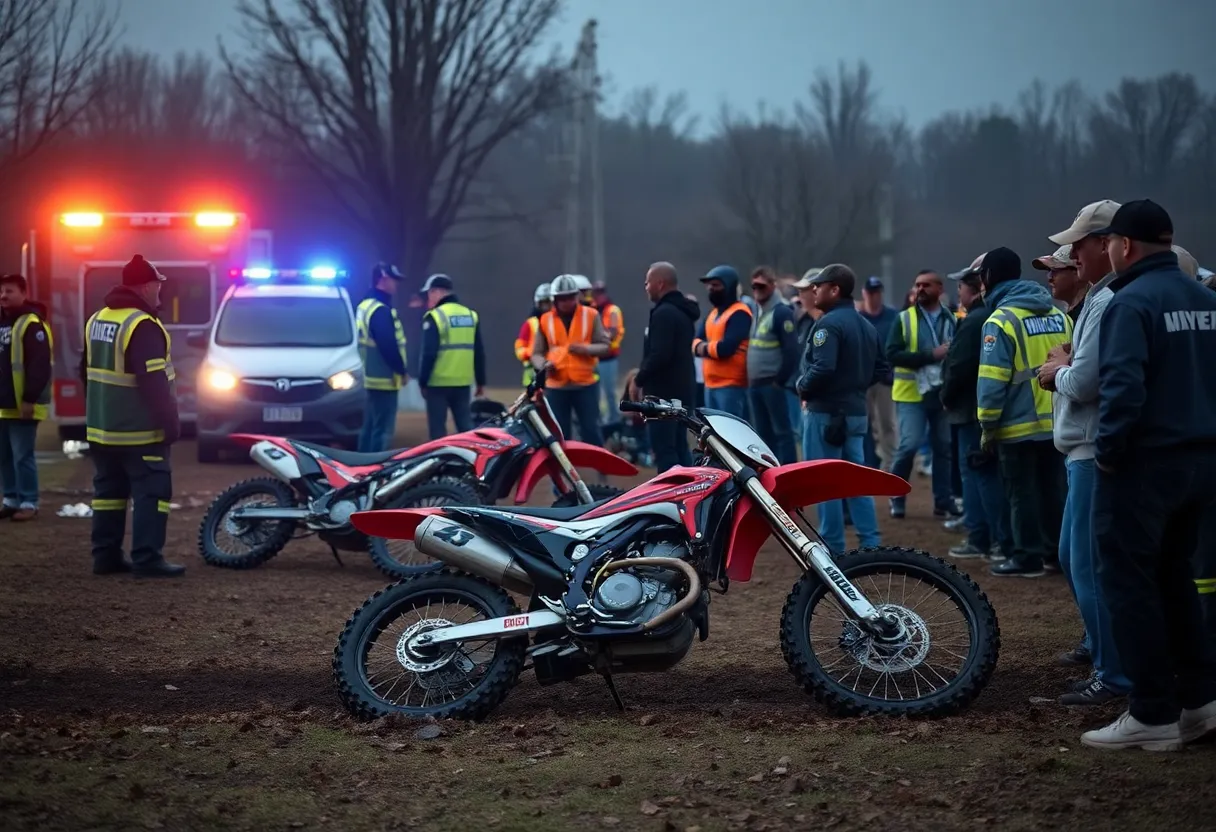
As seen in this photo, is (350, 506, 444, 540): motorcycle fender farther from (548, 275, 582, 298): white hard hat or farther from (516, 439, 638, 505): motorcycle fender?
(548, 275, 582, 298): white hard hat

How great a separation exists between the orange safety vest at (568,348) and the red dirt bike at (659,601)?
281 inches

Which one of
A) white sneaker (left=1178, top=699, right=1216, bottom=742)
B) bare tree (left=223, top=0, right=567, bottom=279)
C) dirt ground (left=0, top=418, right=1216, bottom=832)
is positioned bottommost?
dirt ground (left=0, top=418, right=1216, bottom=832)

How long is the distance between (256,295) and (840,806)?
14.7 meters

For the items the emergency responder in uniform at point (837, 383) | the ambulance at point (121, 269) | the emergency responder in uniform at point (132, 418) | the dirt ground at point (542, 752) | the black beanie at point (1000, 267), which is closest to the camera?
the dirt ground at point (542, 752)

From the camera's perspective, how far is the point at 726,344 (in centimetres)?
1282

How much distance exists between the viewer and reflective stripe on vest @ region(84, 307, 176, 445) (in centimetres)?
973

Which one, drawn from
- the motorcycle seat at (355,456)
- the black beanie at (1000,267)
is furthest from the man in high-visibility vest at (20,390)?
the black beanie at (1000,267)

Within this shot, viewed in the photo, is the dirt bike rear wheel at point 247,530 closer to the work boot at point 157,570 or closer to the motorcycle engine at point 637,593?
the work boot at point 157,570

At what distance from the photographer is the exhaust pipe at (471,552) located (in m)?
6.30

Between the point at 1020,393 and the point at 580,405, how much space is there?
18.5 ft

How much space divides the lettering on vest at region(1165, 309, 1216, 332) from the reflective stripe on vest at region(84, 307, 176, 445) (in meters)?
6.65

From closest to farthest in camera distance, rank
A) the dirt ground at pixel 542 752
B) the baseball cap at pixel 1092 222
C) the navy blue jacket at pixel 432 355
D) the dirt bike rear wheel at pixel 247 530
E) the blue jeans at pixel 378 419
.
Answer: the dirt ground at pixel 542 752 → the baseball cap at pixel 1092 222 → the dirt bike rear wheel at pixel 247 530 → the navy blue jacket at pixel 432 355 → the blue jeans at pixel 378 419

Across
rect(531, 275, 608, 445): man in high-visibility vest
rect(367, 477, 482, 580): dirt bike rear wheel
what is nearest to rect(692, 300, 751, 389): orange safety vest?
rect(531, 275, 608, 445): man in high-visibility vest

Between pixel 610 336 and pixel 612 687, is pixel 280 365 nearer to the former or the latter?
pixel 610 336
